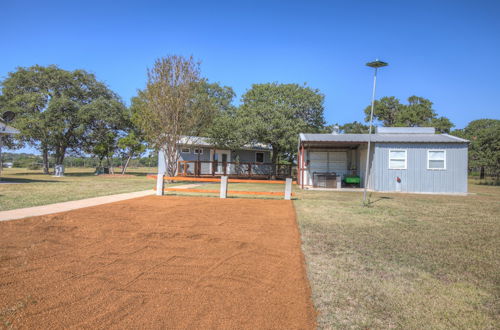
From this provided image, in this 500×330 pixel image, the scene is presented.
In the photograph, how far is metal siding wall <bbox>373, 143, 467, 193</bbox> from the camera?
15047 millimetres

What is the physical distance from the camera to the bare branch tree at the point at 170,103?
18.1m

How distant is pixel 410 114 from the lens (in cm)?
4075

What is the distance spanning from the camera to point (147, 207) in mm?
8039

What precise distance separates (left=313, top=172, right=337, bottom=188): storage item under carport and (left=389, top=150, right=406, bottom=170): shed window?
3197mm

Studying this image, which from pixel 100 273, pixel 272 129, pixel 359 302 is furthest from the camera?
pixel 272 129

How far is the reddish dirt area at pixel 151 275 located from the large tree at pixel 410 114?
42187 mm

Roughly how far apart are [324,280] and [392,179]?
46.6 feet

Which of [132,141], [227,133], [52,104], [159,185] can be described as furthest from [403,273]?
[52,104]

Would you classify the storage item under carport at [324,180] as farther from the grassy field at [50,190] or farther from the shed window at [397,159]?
the grassy field at [50,190]

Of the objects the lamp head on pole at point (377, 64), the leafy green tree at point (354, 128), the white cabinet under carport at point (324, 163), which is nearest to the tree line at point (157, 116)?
the white cabinet under carport at point (324, 163)

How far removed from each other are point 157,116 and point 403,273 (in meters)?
17.4

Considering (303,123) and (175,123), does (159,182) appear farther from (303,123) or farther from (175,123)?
(303,123)

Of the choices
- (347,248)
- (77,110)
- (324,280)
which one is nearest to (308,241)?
(347,248)

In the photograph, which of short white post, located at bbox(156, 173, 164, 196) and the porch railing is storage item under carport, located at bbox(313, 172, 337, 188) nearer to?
the porch railing
